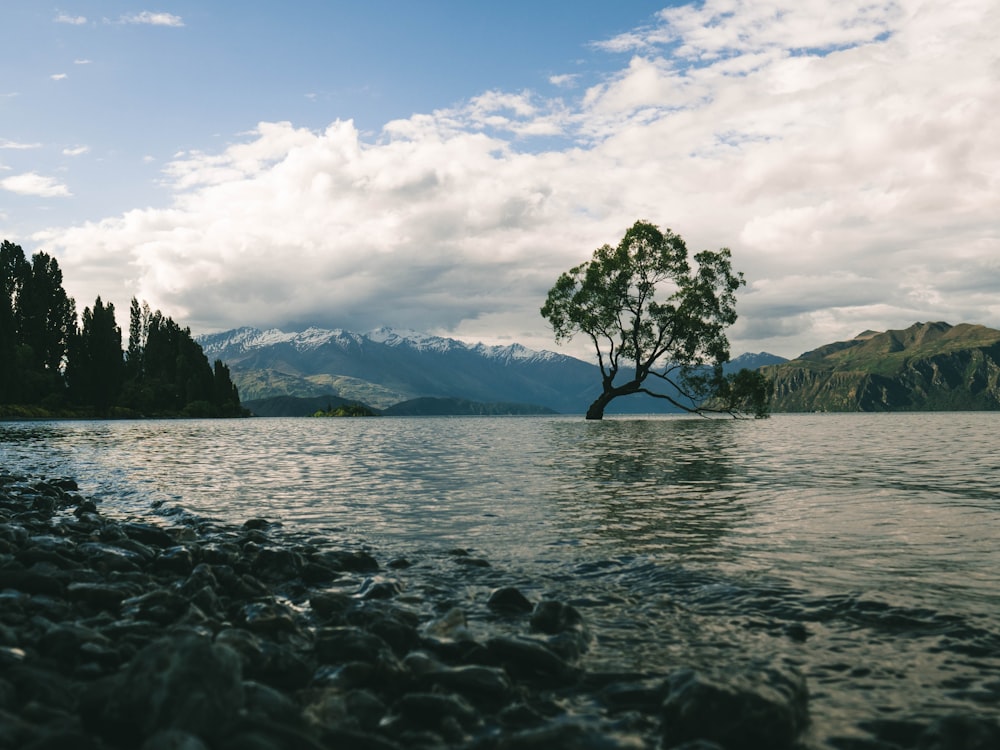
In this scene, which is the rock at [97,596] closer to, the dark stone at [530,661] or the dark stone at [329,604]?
the dark stone at [329,604]

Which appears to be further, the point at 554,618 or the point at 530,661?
the point at 554,618

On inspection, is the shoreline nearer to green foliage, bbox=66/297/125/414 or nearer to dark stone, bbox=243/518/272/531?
dark stone, bbox=243/518/272/531

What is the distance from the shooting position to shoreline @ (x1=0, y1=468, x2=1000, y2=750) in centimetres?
489

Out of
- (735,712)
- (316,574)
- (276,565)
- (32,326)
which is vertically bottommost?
(316,574)

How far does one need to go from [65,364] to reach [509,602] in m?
162

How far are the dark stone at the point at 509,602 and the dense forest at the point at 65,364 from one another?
13959 centimetres

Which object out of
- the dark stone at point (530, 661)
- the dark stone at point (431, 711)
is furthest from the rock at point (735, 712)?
the dark stone at point (431, 711)

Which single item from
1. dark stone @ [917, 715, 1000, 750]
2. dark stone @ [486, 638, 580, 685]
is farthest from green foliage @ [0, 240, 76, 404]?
dark stone @ [917, 715, 1000, 750]

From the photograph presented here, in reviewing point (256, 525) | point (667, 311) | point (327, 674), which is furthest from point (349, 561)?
point (667, 311)

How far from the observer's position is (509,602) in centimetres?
904

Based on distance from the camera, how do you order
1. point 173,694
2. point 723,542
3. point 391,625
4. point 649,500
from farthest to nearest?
point 649,500 → point 723,542 → point 391,625 → point 173,694

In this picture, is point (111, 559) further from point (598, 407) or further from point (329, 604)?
point (598, 407)

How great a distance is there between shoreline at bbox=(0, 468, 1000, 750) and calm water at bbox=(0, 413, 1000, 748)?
2.19 ft

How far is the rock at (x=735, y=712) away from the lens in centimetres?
518
